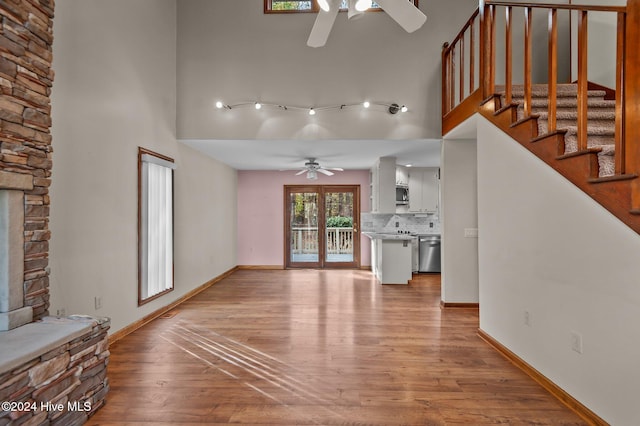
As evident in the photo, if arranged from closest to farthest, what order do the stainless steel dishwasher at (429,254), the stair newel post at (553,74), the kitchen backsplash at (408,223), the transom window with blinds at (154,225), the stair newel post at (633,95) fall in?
the stair newel post at (633,95)
the stair newel post at (553,74)
the transom window with blinds at (154,225)
the stainless steel dishwasher at (429,254)
the kitchen backsplash at (408,223)

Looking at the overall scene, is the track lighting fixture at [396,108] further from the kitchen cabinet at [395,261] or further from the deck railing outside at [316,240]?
the deck railing outside at [316,240]

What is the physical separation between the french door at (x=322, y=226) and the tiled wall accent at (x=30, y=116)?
5.65 metres

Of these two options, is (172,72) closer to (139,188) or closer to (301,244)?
(139,188)

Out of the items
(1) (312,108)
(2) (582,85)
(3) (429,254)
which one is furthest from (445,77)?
(3) (429,254)

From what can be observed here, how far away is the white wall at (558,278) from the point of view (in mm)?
1830

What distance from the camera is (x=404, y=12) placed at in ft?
6.93

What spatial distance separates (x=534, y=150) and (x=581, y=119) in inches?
16.6

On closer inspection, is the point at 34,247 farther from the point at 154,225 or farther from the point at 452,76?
the point at 452,76

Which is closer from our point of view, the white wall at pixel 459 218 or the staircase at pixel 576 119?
the staircase at pixel 576 119

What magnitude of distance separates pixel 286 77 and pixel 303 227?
401 cm

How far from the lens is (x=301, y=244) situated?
7.98 metres

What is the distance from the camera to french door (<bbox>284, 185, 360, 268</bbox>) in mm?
7875

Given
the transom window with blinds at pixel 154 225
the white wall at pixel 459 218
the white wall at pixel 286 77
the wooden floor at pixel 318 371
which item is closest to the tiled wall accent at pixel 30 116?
the wooden floor at pixel 318 371

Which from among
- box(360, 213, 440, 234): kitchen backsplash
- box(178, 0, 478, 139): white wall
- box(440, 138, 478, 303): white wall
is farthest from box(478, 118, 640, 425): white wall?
box(360, 213, 440, 234): kitchen backsplash
